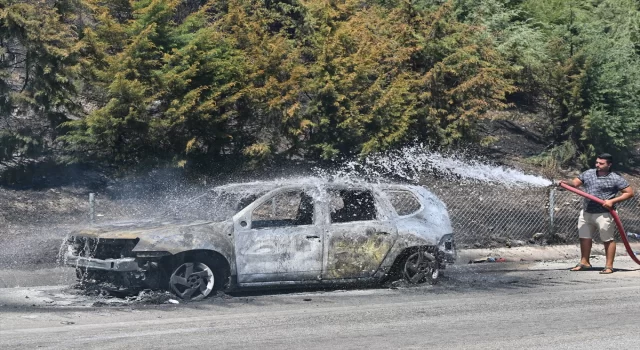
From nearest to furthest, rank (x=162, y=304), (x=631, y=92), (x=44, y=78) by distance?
(x=162, y=304), (x=44, y=78), (x=631, y=92)

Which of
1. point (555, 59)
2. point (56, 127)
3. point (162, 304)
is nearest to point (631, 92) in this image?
point (555, 59)

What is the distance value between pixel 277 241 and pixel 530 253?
665cm

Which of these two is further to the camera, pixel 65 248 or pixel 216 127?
pixel 216 127

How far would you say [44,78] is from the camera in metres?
16.2

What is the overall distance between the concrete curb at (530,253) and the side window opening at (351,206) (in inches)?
147

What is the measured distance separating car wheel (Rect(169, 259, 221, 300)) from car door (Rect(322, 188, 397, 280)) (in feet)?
4.96

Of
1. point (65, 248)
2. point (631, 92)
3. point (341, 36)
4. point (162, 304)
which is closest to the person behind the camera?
point (162, 304)

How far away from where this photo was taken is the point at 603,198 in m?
13.4

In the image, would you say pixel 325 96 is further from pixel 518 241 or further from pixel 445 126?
pixel 518 241

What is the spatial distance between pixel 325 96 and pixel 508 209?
14.8 ft

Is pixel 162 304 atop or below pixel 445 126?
below

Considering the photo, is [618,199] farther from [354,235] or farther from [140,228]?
[140,228]

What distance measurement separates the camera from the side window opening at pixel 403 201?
12008mm

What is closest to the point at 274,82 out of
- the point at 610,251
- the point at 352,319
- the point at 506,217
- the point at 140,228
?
the point at 506,217
